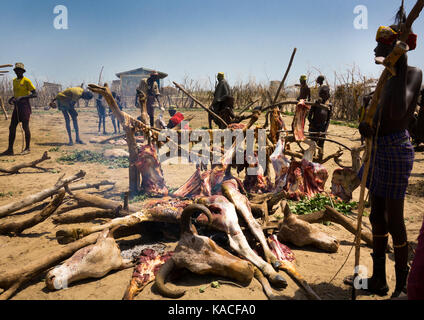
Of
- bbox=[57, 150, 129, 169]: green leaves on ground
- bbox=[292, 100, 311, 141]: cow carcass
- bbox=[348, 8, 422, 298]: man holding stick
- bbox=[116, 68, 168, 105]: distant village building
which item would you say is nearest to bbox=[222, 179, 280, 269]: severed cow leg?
bbox=[348, 8, 422, 298]: man holding stick

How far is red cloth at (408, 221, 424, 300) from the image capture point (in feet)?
3.90

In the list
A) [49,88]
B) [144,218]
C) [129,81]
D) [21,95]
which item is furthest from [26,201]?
[49,88]

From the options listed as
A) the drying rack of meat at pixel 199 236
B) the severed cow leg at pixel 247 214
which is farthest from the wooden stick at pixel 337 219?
the severed cow leg at pixel 247 214

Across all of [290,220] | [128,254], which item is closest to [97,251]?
[128,254]

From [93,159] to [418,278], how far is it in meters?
8.11

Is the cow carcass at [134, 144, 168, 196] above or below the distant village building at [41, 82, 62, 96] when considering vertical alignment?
below

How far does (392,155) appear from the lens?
2.17 metres

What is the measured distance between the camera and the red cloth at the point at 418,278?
119 centimetres

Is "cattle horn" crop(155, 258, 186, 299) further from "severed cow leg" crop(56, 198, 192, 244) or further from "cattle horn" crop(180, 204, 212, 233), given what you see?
"severed cow leg" crop(56, 198, 192, 244)

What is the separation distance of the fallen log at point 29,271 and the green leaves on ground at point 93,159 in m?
4.98

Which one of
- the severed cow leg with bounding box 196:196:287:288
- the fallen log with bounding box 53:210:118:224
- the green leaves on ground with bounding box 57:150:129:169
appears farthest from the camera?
the green leaves on ground with bounding box 57:150:129:169

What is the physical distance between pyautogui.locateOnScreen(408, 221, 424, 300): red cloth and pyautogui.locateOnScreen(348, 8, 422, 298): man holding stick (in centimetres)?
87

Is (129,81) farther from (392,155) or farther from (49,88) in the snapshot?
(392,155)

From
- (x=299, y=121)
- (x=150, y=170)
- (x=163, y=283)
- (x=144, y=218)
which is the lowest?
(x=163, y=283)
